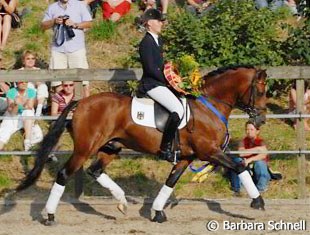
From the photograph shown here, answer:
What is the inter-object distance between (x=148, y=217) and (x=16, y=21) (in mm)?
6401

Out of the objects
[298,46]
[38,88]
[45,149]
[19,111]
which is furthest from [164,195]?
[298,46]

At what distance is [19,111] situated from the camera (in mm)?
13859

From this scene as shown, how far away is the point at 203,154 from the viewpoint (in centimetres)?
1165

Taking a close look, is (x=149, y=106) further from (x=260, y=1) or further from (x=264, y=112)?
(x=260, y=1)

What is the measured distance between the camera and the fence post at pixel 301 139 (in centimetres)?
1287

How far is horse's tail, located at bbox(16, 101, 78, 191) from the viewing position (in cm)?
1159

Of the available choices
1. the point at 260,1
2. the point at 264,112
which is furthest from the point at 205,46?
the point at 264,112

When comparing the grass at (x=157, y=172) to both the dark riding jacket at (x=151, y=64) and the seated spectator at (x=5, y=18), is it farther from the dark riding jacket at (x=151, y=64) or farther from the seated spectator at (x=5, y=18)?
the dark riding jacket at (x=151, y=64)

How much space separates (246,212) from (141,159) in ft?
7.15

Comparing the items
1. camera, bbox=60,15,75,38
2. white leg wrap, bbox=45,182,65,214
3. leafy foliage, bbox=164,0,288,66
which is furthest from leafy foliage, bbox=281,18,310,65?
white leg wrap, bbox=45,182,65,214

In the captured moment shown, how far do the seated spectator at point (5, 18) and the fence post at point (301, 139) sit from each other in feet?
18.3

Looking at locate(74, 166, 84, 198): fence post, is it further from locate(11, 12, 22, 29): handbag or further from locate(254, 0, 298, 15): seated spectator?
locate(254, 0, 298, 15): seated spectator

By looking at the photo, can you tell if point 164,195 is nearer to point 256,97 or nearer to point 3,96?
point 256,97

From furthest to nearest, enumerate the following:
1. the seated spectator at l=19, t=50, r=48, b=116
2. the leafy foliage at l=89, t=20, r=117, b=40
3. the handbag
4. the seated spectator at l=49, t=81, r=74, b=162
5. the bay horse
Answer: the leafy foliage at l=89, t=20, r=117, b=40
the handbag
the seated spectator at l=19, t=50, r=48, b=116
the seated spectator at l=49, t=81, r=74, b=162
the bay horse
